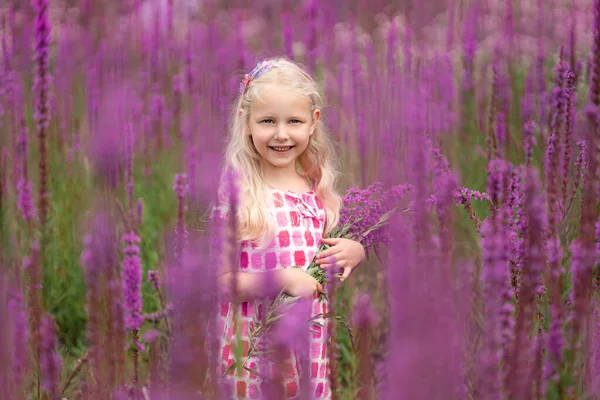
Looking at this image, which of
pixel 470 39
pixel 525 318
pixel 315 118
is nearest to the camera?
pixel 525 318

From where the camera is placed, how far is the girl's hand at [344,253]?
1806 millimetres

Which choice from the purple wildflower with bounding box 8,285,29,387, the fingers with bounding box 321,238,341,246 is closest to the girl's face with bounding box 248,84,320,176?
the fingers with bounding box 321,238,341,246

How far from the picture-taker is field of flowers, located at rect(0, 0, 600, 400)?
837 millimetres

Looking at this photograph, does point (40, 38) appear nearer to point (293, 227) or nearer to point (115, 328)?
point (115, 328)

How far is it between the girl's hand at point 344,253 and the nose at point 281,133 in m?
0.28

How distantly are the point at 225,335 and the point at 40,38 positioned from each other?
0.93 metres

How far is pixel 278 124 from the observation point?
1.89m

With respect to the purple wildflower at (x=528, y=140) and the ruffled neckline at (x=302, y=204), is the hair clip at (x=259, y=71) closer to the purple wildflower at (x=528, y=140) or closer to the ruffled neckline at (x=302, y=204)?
the ruffled neckline at (x=302, y=204)

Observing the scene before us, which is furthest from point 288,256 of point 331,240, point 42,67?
point 42,67

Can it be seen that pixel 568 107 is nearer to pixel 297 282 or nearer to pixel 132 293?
pixel 297 282

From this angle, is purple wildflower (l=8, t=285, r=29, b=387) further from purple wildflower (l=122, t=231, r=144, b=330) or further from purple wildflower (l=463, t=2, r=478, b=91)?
purple wildflower (l=463, t=2, r=478, b=91)

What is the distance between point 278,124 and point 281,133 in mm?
46

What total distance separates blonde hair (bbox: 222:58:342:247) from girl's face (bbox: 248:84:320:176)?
0.10 feet

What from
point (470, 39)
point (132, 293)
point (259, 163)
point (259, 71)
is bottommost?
point (132, 293)
